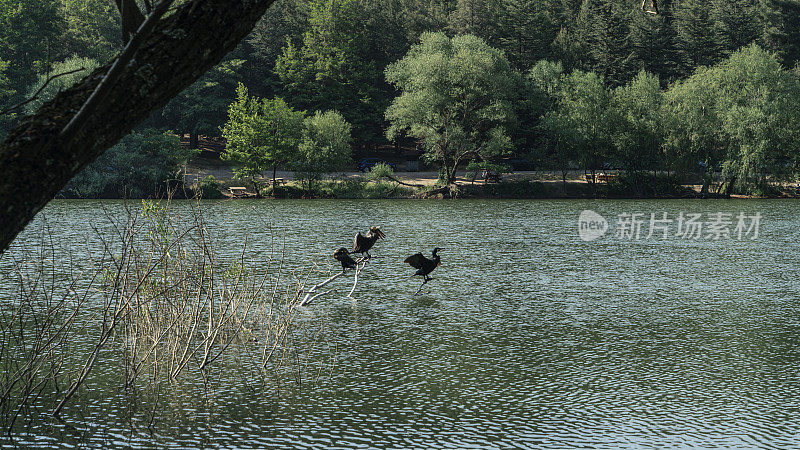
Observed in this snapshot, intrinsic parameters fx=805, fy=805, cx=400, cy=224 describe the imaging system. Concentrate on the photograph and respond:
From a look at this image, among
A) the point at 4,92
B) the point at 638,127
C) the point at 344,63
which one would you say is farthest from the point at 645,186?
the point at 4,92

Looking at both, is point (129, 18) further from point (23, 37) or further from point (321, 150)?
point (23, 37)

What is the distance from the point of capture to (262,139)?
227ft

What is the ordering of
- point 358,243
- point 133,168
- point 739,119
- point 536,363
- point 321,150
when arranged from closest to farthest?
1. point 536,363
2. point 358,243
3. point 133,168
4. point 739,119
5. point 321,150

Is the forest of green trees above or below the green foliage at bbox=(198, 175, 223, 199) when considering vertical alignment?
above

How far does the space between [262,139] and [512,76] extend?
24.4 metres

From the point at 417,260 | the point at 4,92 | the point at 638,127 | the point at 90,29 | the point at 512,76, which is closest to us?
the point at 417,260

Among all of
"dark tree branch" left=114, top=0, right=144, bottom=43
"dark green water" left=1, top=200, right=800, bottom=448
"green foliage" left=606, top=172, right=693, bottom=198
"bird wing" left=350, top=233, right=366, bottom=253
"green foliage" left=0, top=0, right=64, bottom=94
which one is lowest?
"dark green water" left=1, top=200, right=800, bottom=448

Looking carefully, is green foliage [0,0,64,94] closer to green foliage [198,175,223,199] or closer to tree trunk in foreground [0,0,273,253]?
green foliage [198,175,223,199]

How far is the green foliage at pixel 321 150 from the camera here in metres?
69.1

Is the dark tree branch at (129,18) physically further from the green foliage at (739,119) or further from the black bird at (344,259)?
the green foliage at (739,119)

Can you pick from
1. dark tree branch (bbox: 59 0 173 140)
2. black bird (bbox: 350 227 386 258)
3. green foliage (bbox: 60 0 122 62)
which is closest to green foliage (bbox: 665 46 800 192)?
black bird (bbox: 350 227 386 258)

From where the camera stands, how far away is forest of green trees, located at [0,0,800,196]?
6838cm

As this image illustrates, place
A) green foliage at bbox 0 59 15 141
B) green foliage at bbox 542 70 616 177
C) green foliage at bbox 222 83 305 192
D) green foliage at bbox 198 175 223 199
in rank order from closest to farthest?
green foliage at bbox 0 59 15 141 → green foliage at bbox 198 175 223 199 → green foliage at bbox 222 83 305 192 → green foliage at bbox 542 70 616 177

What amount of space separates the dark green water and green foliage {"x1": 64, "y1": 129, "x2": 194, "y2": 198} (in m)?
30.4
